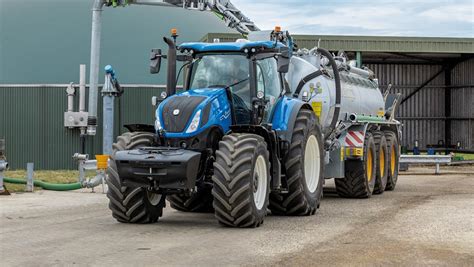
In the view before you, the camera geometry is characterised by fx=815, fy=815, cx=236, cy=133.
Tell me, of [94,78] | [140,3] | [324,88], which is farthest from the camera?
[140,3]

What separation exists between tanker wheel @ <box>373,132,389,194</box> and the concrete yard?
126 inches

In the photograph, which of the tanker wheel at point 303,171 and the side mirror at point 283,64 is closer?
the side mirror at point 283,64

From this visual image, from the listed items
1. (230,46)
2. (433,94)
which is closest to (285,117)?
(230,46)

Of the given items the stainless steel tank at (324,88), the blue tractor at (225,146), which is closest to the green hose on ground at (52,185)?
the blue tractor at (225,146)

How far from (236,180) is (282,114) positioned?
232 cm

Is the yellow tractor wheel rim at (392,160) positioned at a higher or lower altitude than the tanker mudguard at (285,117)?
lower

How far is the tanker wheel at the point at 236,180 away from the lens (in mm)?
11070

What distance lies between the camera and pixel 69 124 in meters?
26.9

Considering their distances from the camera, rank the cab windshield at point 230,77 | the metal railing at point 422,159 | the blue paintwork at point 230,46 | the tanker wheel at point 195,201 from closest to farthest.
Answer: the cab windshield at point 230,77, the blue paintwork at point 230,46, the tanker wheel at point 195,201, the metal railing at point 422,159

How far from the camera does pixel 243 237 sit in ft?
34.3

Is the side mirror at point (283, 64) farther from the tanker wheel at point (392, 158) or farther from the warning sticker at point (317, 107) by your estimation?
the tanker wheel at point (392, 158)

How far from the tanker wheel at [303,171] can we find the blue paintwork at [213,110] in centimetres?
127

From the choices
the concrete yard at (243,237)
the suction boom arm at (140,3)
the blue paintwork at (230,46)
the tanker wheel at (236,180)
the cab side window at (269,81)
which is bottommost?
the concrete yard at (243,237)

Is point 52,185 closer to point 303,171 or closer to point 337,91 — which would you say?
point 337,91
